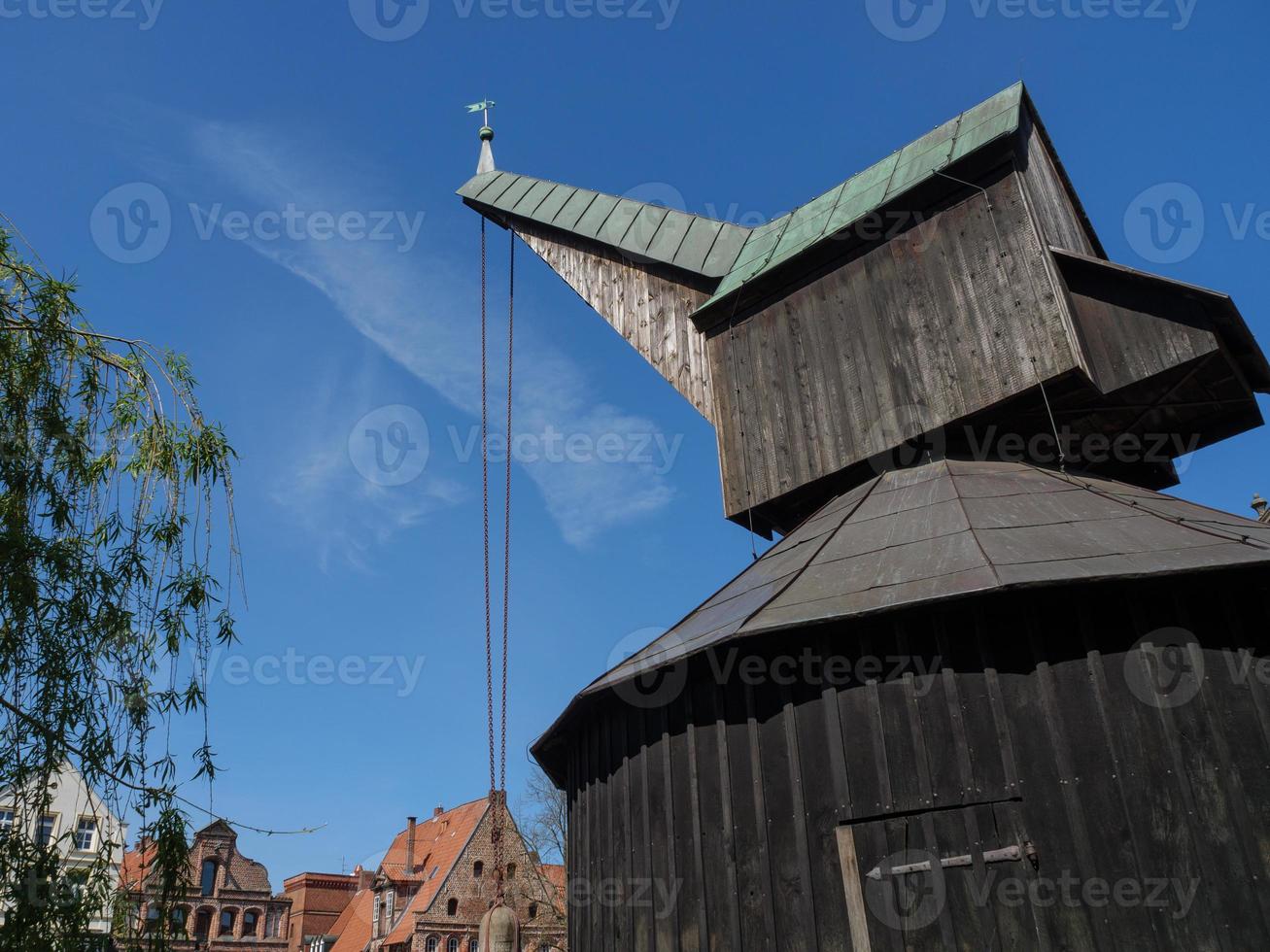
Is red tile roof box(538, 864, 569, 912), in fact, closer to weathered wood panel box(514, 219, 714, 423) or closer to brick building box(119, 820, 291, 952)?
brick building box(119, 820, 291, 952)

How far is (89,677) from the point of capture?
681cm

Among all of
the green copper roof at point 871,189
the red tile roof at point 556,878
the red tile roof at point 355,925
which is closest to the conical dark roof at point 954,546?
the green copper roof at point 871,189

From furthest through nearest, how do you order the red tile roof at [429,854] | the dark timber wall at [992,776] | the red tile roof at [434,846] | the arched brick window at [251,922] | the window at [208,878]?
the red tile roof at [434,846] → the arched brick window at [251,922] → the window at [208,878] → the red tile roof at [429,854] → the dark timber wall at [992,776]

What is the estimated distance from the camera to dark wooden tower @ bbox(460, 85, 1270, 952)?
653 cm

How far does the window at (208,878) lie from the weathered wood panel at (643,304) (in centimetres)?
3450

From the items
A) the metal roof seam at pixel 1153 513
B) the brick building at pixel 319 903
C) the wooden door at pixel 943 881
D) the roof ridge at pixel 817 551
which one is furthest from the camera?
the brick building at pixel 319 903

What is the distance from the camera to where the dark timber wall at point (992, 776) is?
6.29m

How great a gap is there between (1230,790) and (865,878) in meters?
2.55

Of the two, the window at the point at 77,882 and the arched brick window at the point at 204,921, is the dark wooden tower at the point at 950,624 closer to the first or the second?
the window at the point at 77,882

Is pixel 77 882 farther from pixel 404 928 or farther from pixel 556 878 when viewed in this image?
pixel 556 878

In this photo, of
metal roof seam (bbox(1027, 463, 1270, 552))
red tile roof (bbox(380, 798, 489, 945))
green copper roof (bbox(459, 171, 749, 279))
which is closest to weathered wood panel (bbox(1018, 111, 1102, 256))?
metal roof seam (bbox(1027, 463, 1270, 552))

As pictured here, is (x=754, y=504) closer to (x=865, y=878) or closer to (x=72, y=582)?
(x=865, y=878)

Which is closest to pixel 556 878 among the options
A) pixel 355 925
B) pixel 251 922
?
pixel 355 925

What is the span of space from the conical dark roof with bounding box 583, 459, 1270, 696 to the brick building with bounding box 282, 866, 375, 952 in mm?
42132
